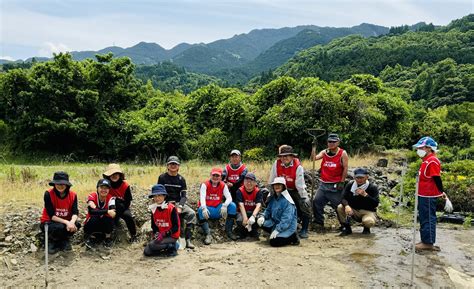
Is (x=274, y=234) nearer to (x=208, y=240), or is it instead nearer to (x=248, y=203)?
(x=248, y=203)

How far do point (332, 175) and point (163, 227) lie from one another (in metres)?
3.31

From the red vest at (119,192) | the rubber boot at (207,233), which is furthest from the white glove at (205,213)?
the red vest at (119,192)

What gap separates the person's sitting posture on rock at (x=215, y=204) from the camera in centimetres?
702

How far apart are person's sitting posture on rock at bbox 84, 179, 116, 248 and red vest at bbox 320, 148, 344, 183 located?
153 inches

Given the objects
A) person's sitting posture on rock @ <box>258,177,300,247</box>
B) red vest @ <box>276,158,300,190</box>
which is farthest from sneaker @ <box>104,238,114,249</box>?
red vest @ <box>276,158,300,190</box>

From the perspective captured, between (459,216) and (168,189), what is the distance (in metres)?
6.41

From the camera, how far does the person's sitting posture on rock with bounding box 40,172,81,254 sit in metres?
6.15

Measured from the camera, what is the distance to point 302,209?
7355mm

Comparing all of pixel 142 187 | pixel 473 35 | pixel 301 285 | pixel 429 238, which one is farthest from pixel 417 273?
pixel 473 35

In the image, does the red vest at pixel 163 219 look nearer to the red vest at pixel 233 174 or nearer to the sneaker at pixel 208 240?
the sneaker at pixel 208 240

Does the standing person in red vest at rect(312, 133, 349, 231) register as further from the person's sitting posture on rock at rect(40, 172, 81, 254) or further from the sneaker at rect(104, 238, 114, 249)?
the person's sitting posture on rock at rect(40, 172, 81, 254)

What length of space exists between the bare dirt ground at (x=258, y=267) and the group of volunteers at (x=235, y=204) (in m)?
0.29

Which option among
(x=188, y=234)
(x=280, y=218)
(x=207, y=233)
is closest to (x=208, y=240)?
(x=207, y=233)

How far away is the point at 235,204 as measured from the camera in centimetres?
727
